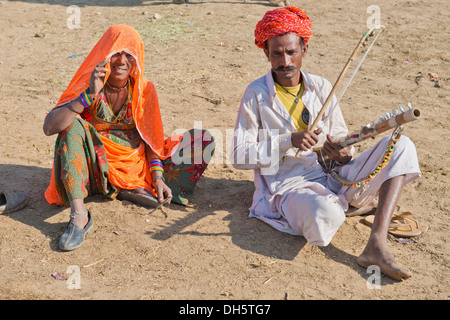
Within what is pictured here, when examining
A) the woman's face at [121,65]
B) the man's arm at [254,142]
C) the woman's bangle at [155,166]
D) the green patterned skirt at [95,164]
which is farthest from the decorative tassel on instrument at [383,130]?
the woman's face at [121,65]

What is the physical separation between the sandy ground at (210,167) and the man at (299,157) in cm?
21

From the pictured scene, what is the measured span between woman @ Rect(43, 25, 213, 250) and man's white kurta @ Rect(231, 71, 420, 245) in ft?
2.22

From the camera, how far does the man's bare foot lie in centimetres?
335

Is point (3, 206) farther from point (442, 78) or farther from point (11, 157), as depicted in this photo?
point (442, 78)

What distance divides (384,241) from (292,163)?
87 cm

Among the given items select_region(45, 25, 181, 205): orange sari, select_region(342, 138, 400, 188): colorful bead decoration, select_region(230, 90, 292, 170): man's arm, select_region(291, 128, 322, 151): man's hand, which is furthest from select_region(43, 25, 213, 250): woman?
select_region(342, 138, 400, 188): colorful bead decoration

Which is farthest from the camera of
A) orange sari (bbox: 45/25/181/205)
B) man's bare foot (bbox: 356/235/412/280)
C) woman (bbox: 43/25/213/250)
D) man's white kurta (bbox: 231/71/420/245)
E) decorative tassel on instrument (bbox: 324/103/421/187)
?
orange sari (bbox: 45/25/181/205)

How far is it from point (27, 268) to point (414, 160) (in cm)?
262

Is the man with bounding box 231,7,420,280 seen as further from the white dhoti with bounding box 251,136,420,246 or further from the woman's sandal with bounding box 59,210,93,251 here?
the woman's sandal with bounding box 59,210,93,251

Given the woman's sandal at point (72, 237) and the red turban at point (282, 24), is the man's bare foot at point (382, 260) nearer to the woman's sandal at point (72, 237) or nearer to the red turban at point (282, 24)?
the red turban at point (282, 24)

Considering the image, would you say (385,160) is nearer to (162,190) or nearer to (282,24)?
(282,24)

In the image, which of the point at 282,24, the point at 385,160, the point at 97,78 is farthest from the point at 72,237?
the point at 385,160

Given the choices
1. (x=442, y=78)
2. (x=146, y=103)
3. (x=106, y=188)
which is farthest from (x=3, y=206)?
(x=442, y=78)

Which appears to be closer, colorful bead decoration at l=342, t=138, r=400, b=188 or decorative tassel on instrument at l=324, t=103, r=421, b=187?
decorative tassel on instrument at l=324, t=103, r=421, b=187
